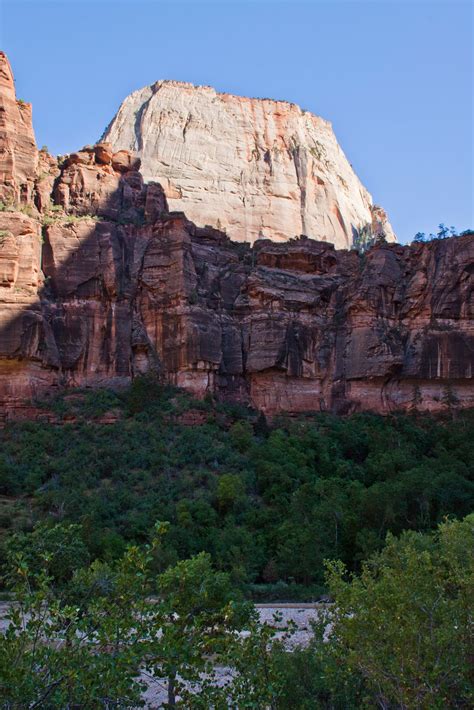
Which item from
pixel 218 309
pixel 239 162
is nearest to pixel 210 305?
pixel 218 309

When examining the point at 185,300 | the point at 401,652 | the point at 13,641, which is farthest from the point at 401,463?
the point at 13,641

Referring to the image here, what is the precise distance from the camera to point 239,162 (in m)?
101

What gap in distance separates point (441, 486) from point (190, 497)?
14189 millimetres

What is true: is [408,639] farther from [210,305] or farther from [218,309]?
[218,309]

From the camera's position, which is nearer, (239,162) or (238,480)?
(238,480)

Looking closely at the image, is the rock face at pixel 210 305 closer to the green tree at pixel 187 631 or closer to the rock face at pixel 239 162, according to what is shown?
the rock face at pixel 239 162

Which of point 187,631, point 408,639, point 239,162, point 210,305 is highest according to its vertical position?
point 239,162

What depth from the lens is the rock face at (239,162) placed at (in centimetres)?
9412

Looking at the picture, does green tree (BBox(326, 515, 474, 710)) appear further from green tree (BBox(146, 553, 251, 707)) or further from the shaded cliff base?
the shaded cliff base

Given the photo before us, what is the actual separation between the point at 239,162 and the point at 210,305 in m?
48.3

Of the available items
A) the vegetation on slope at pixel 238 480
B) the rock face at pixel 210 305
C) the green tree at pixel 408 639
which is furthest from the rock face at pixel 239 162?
the green tree at pixel 408 639

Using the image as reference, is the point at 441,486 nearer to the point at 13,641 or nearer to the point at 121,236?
the point at 121,236

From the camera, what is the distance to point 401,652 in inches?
480

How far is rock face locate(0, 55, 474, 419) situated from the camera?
54156mm
